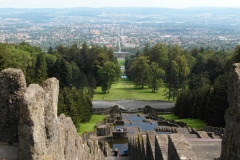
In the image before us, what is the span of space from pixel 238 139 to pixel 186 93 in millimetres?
38463

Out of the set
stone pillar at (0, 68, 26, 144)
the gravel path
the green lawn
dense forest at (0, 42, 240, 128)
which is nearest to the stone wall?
stone pillar at (0, 68, 26, 144)

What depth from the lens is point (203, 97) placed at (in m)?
39.1

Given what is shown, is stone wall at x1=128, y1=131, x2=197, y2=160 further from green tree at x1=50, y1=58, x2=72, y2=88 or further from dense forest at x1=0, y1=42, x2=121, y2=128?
green tree at x1=50, y1=58, x2=72, y2=88

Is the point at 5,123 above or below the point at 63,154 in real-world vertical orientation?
above

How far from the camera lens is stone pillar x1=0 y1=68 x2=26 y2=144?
7281 millimetres

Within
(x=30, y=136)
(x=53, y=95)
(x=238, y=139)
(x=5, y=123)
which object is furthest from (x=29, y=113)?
(x=238, y=139)

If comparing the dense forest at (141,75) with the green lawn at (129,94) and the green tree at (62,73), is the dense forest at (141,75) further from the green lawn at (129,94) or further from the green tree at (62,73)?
the green lawn at (129,94)

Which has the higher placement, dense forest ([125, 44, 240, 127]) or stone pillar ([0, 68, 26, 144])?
stone pillar ([0, 68, 26, 144])

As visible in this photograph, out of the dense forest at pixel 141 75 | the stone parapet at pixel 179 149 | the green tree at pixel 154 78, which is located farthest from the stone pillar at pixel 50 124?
the green tree at pixel 154 78

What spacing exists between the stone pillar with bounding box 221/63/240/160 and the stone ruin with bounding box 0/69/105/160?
3.92m

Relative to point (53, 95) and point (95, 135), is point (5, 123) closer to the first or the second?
point (53, 95)

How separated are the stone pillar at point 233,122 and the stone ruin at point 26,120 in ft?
12.9

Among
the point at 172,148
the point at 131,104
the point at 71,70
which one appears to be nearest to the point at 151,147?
the point at 172,148

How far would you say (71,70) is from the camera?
65.2 metres
